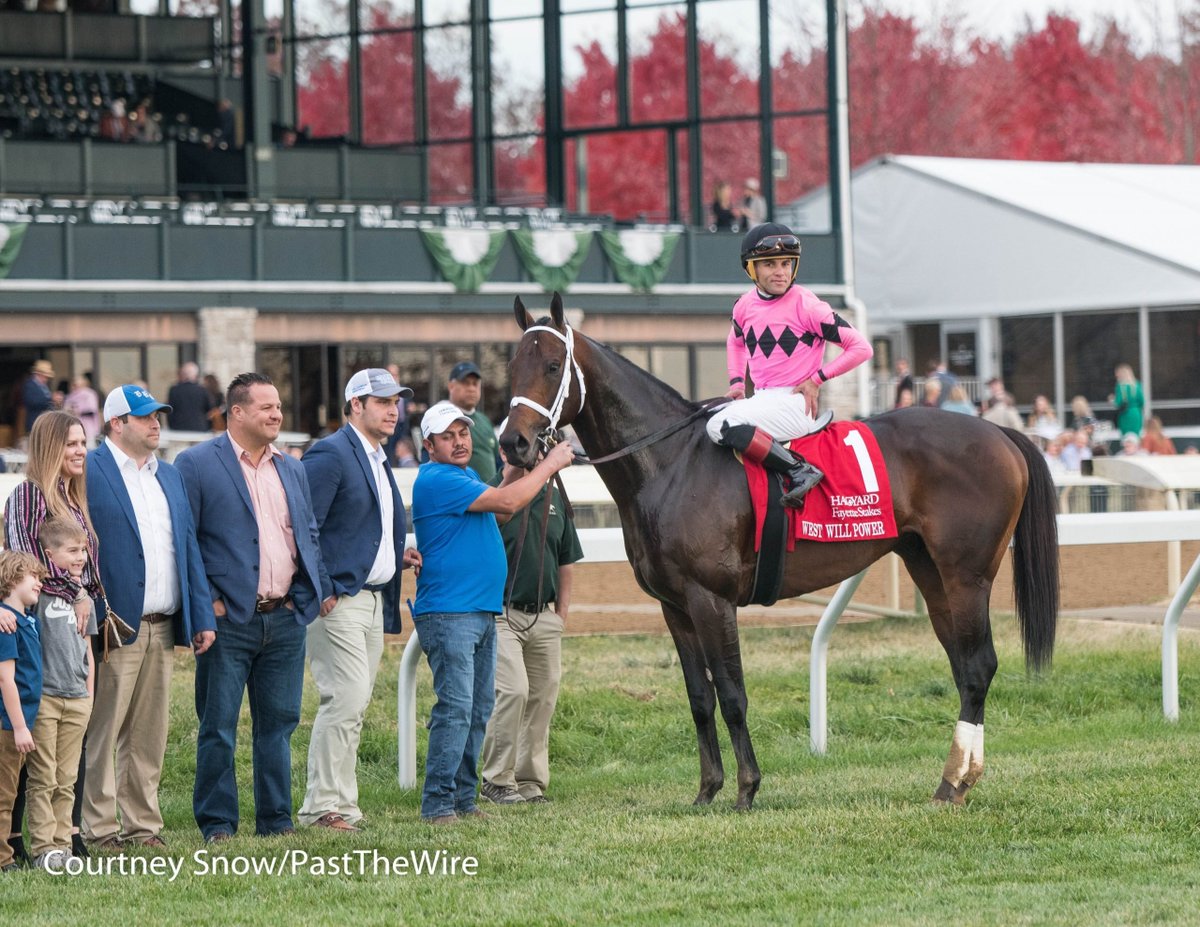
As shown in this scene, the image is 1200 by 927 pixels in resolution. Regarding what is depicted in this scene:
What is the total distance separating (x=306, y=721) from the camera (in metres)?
8.99

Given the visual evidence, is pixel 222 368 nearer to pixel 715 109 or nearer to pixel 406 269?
pixel 406 269

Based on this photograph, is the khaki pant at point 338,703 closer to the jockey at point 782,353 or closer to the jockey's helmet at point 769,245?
the jockey at point 782,353

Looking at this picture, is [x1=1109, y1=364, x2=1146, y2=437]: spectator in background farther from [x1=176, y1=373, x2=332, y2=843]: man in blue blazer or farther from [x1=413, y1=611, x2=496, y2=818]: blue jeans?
[x1=176, y1=373, x2=332, y2=843]: man in blue blazer

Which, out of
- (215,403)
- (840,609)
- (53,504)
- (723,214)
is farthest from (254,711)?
(723,214)

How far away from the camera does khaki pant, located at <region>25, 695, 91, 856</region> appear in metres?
6.12

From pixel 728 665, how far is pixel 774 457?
2.76ft

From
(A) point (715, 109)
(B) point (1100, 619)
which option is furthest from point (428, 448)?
(A) point (715, 109)

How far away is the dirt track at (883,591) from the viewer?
12.9 meters

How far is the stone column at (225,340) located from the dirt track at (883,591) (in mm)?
13020

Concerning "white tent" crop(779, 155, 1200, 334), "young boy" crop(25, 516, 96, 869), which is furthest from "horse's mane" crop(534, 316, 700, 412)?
"white tent" crop(779, 155, 1200, 334)

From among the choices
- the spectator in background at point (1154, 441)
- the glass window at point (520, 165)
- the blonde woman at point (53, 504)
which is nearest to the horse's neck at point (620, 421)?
the blonde woman at point (53, 504)

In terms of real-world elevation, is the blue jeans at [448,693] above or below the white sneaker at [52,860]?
above

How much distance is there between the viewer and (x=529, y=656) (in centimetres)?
778

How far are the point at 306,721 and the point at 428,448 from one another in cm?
254
